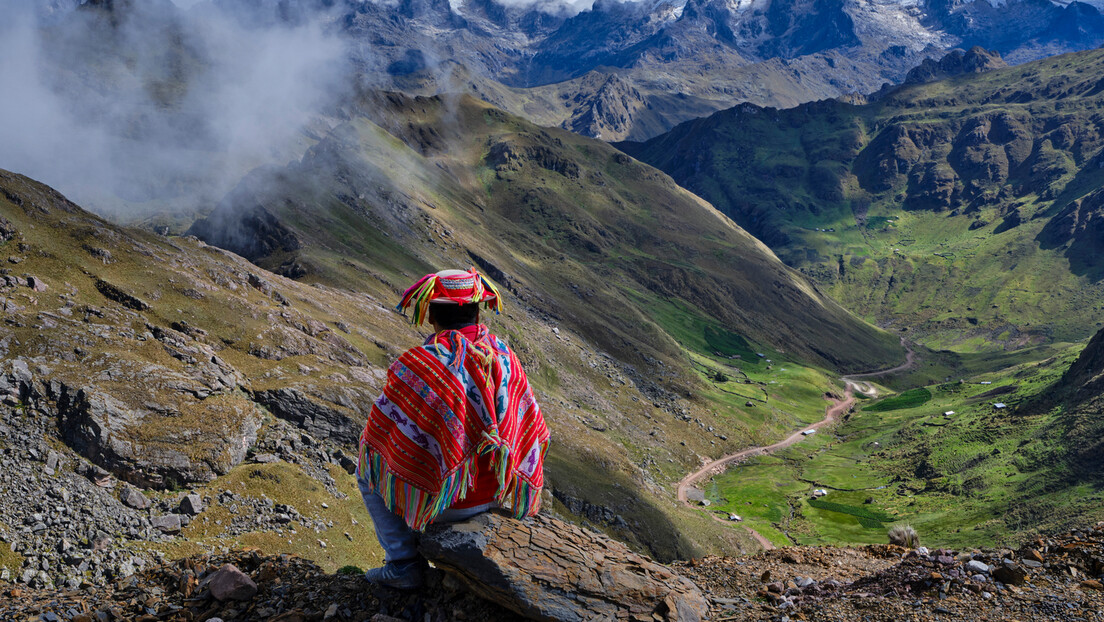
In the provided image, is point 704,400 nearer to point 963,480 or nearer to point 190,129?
point 963,480

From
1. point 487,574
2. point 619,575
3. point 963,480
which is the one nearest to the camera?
point 487,574

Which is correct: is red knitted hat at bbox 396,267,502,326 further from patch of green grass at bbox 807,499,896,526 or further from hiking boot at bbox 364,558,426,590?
patch of green grass at bbox 807,499,896,526

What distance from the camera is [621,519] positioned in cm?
5850

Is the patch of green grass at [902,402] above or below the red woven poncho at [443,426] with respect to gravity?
below

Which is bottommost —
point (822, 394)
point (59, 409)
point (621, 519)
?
point (822, 394)

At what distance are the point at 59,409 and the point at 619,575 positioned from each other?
22.2 metres

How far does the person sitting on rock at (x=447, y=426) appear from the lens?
31.4ft

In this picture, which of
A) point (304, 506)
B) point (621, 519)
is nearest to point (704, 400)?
point (621, 519)

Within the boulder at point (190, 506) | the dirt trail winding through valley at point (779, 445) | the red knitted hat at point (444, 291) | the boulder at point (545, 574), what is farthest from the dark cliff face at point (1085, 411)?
the red knitted hat at point (444, 291)

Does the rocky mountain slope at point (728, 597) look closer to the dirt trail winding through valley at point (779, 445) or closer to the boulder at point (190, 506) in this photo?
the boulder at point (190, 506)

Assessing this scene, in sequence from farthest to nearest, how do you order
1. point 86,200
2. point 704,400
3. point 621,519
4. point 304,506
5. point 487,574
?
1. point 86,200
2. point 704,400
3. point 621,519
4. point 304,506
5. point 487,574

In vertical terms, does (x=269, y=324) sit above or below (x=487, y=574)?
below

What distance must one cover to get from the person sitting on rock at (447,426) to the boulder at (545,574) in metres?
0.45

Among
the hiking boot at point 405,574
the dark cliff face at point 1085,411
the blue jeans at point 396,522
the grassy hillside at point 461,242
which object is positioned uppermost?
the blue jeans at point 396,522
